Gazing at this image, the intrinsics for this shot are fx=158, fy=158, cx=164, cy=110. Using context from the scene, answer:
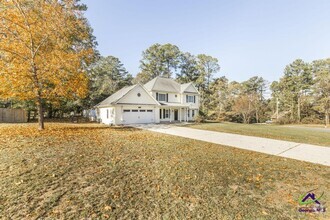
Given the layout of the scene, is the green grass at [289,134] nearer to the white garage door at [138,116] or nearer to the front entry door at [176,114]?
the white garage door at [138,116]

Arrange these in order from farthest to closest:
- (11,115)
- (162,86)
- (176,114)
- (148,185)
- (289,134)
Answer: (176,114), (162,86), (11,115), (289,134), (148,185)

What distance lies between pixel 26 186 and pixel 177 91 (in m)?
24.9

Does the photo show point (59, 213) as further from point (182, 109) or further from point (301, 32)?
point (182, 109)

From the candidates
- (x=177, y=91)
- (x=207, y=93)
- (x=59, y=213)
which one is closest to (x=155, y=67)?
(x=207, y=93)

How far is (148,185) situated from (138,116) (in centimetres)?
1741

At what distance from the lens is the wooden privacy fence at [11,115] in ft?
58.2

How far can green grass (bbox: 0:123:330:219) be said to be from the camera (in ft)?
10.1

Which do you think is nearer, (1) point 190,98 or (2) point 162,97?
(2) point 162,97

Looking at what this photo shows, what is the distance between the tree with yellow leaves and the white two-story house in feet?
22.5

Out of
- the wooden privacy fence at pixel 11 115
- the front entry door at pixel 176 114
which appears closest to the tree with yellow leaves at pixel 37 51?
the wooden privacy fence at pixel 11 115

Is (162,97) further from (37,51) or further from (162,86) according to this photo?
(37,51)

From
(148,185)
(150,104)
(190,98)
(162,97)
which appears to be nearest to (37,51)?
(150,104)

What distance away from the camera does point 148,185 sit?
13.6 feet

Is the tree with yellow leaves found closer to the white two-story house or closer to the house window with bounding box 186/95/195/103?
the white two-story house
